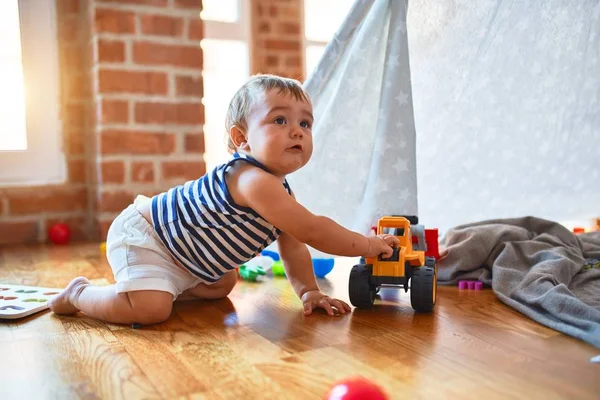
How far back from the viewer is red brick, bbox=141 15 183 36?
2176 mm

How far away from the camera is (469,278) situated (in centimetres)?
140

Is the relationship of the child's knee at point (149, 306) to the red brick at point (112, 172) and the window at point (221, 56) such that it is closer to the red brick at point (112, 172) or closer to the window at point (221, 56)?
the red brick at point (112, 172)

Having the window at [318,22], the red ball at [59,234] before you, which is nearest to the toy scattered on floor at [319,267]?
the red ball at [59,234]

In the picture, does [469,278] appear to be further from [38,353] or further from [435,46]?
[38,353]

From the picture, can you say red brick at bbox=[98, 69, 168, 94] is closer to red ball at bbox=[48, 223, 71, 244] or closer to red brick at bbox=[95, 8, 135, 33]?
red brick at bbox=[95, 8, 135, 33]

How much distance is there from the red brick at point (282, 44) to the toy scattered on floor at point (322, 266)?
5.16 ft

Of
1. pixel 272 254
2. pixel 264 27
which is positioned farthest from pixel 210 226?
pixel 264 27

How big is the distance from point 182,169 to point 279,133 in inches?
48.1

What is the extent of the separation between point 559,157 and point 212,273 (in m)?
1.00

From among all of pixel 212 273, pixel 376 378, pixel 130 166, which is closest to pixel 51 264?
pixel 130 166

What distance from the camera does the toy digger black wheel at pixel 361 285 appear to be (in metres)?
1.18

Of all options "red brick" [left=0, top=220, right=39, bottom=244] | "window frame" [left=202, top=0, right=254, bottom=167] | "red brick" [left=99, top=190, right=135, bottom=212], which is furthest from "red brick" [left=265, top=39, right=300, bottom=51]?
"red brick" [left=0, top=220, right=39, bottom=244]

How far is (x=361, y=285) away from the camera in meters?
1.18

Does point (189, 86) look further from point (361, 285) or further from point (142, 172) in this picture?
point (361, 285)
